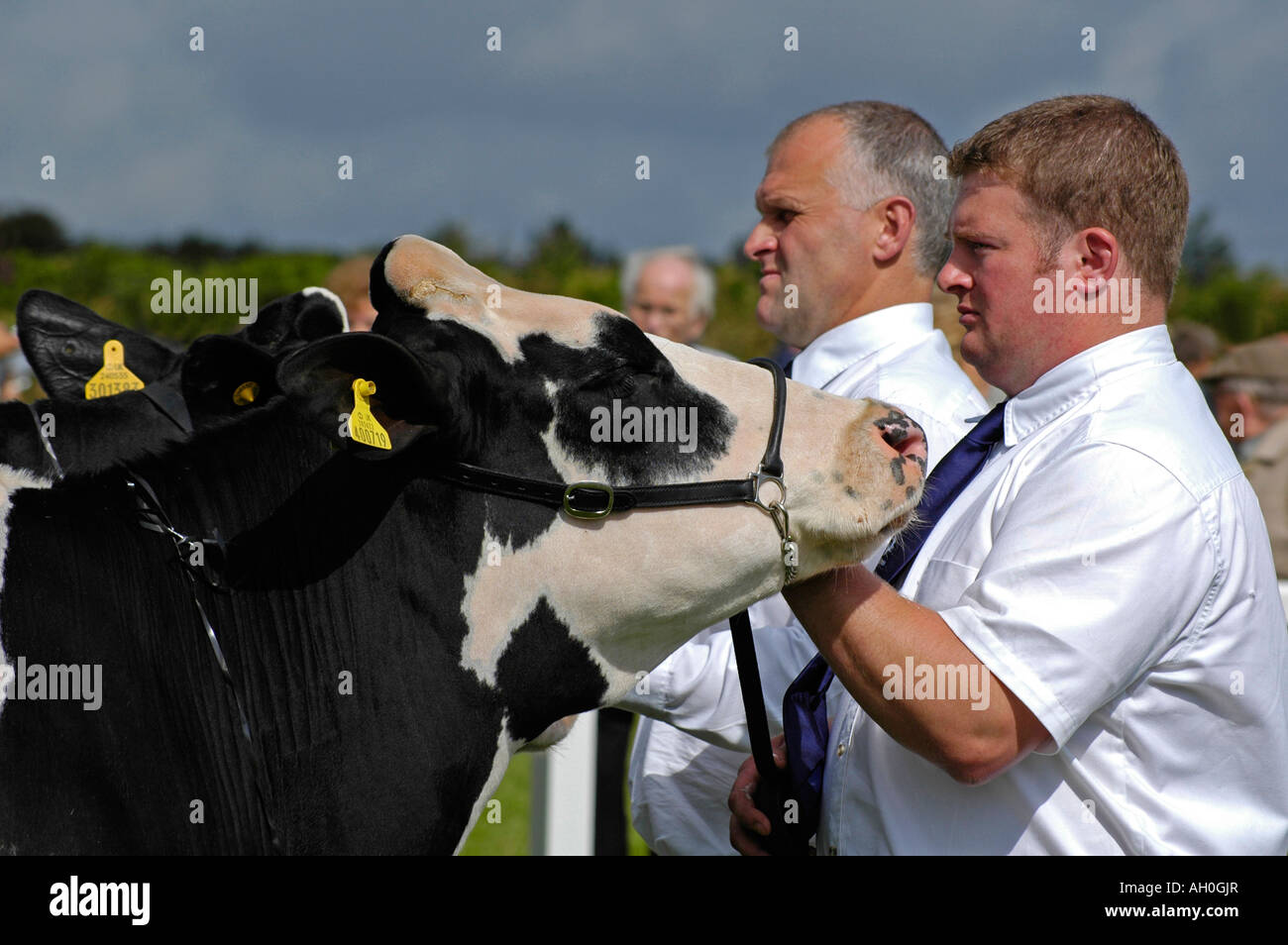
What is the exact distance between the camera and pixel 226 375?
2.87 m

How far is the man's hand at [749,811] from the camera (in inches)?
129

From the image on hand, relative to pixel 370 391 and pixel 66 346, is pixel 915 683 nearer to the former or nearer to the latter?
pixel 370 391

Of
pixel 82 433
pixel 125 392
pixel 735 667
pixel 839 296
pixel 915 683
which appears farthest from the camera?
pixel 839 296

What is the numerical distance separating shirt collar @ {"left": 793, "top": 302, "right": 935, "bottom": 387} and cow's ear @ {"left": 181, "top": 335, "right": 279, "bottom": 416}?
1777 millimetres

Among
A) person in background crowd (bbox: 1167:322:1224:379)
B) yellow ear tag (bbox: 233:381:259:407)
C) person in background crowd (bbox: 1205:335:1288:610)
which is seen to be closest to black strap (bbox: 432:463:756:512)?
yellow ear tag (bbox: 233:381:259:407)

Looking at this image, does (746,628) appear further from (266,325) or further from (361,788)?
(266,325)

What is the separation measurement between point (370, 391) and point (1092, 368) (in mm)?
1583

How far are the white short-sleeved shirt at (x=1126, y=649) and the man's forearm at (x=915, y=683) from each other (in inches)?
2.0

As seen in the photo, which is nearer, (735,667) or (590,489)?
(590,489)

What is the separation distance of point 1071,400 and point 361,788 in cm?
176

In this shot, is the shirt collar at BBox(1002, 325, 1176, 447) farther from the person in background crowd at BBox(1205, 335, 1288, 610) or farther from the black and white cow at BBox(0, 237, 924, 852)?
the person in background crowd at BBox(1205, 335, 1288, 610)

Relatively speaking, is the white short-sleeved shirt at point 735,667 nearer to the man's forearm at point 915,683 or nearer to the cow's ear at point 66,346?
the man's forearm at point 915,683

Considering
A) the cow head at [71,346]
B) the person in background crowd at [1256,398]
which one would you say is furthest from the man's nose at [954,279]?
the person in background crowd at [1256,398]

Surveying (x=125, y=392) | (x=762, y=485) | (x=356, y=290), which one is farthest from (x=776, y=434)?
(x=356, y=290)
